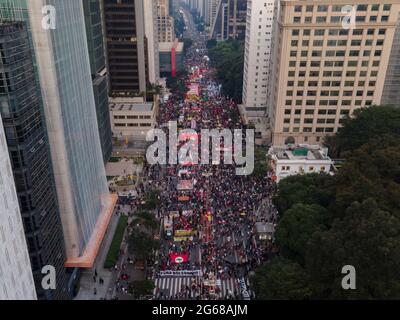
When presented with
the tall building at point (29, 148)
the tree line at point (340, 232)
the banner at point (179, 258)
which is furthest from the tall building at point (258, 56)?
the tall building at point (29, 148)

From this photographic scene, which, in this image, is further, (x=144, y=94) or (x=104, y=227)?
(x=144, y=94)

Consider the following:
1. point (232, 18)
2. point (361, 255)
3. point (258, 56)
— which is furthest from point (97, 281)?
point (232, 18)

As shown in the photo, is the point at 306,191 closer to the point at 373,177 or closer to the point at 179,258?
the point at 373,177

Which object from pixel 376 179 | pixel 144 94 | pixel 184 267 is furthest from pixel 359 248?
pixel 144 94

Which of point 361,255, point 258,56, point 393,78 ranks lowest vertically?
point 361,255

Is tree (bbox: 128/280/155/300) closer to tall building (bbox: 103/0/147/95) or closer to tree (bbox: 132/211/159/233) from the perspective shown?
tree (bbox: 132/211/159/233)
